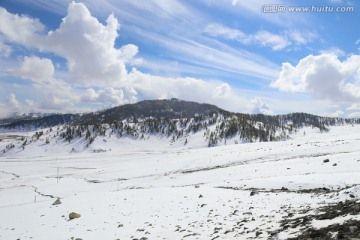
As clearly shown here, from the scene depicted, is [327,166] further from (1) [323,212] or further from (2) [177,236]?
(2) [177,236]

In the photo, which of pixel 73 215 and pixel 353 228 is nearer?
pixel 353 228

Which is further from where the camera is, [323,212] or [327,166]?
[327,166]

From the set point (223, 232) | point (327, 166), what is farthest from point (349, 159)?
point (223, 232)

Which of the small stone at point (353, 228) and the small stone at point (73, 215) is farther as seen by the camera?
the small stone at point (73, 215)

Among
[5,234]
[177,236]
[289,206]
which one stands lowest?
[5,234]

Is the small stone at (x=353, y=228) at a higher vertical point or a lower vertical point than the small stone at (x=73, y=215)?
higher

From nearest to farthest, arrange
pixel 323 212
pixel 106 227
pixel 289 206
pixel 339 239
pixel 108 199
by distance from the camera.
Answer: pixel 339 239
pixel 323 212
pixel 289 206
pixel 106 227
pixel 108 199

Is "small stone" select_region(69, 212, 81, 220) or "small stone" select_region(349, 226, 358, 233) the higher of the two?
"small stone" select_region(349, 226, 358, 233)

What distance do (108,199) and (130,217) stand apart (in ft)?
26.4

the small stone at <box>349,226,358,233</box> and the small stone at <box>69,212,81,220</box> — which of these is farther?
the small stone at <box>69,212,81,220</box>

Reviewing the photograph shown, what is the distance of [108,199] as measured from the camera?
29703 millimetres

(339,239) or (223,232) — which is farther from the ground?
(339,239)

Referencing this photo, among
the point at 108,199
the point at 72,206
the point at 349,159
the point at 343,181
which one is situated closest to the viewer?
the point at 343,181

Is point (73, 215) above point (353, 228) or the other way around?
the other way around
